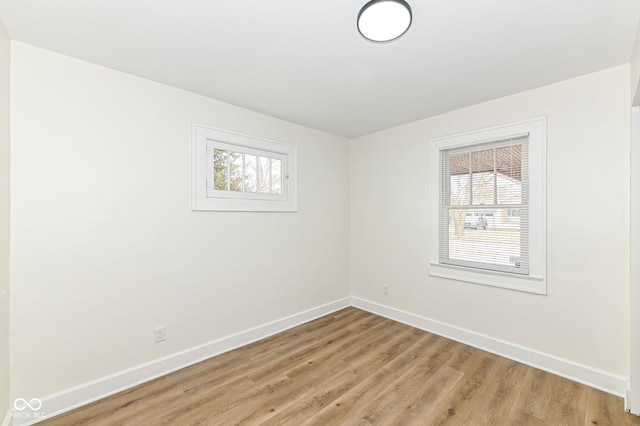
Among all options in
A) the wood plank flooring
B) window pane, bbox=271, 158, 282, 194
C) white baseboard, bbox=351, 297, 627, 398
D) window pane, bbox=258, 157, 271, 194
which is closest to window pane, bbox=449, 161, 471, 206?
white baseboard, bbox=351, 297, 627, 398

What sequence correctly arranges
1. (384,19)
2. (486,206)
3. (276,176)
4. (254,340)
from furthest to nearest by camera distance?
1. (276,176)
2. (254,340)
3. (486,206)
4. (384,19)

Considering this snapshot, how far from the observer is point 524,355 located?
2605mm

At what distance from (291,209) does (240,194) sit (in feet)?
2.28

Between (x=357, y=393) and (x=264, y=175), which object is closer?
(x=357, y=393)

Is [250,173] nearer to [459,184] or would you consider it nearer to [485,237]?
[459,184]

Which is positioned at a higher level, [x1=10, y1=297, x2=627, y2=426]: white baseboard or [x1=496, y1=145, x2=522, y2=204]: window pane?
[x1=496, y1=145, x2=522, y2=204]: window pane

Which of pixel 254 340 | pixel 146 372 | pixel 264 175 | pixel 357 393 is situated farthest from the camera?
pixel 264 175

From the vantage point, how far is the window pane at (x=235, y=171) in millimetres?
2936

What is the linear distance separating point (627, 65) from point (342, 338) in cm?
340

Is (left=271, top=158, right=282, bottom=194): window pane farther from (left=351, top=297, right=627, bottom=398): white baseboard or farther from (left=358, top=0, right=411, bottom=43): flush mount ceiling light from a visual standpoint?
(left=351, top=297, right=627, bottom=398): white baseboard

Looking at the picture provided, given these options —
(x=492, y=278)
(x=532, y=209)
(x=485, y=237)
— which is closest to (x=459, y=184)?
(x=485, y=237)

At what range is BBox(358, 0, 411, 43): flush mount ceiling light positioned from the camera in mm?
1497

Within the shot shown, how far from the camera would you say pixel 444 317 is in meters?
3.19

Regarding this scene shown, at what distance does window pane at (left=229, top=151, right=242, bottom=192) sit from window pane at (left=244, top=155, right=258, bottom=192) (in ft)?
0.23
